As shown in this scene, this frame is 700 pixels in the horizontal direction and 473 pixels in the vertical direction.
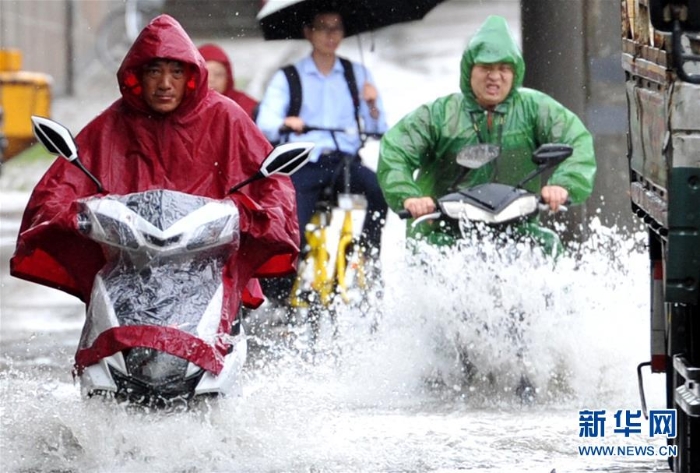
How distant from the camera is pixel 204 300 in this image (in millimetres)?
7254

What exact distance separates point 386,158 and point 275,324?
2.46 metres

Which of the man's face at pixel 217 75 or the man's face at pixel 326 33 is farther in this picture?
the man's face at pixel 217 75

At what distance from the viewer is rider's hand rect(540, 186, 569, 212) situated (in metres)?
9.36

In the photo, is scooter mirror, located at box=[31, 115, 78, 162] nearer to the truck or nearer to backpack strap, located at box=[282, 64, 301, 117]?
the truck

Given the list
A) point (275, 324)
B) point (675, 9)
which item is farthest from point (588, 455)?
point (275, 324)

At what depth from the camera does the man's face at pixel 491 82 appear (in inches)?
382

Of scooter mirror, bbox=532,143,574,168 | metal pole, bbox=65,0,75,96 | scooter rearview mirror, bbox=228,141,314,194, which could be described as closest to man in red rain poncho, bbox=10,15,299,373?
scooter rearview mirror, bbox=228,141,314,194

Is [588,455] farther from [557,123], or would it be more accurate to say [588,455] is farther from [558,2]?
[558,2]

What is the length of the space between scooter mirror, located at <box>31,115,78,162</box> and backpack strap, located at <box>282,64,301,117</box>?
15.1ft

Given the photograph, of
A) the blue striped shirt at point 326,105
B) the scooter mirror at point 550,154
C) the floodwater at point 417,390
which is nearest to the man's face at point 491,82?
the scooter mirror at point 550,154

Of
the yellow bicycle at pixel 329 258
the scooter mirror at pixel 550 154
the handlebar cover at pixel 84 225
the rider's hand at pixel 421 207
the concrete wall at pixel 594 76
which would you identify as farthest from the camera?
the concrete wall at pixel 594 76

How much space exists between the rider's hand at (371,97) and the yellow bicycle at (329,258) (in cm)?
31

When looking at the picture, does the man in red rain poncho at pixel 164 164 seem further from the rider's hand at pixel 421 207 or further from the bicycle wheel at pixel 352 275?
the bicycle wheel at pixel 352 275

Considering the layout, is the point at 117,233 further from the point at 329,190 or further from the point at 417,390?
the point at 329,190
